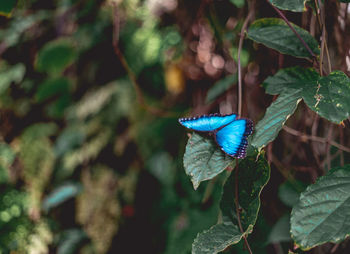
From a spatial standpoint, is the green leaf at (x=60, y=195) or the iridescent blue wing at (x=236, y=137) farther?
the green leaf at (x=60, y=195)

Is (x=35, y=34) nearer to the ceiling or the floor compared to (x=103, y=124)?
nearer to the ceiling

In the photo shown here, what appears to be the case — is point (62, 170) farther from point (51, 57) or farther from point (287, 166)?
point (287, 166)

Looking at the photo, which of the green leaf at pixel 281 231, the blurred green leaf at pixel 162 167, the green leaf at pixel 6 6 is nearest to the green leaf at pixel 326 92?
the green leaf at pixel 281 231

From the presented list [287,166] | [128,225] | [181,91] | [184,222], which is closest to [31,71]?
[181,91]

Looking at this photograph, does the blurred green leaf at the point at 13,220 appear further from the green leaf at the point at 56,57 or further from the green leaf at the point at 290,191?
the green leaf at the point at 290,191

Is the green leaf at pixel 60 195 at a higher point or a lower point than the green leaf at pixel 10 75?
lower

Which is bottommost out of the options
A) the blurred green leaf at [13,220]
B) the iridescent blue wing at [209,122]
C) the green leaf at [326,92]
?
the blurred green leaf at [13,220]

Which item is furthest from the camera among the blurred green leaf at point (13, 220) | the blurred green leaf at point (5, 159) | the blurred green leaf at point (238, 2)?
the blurred green leaf at point (5, 159)

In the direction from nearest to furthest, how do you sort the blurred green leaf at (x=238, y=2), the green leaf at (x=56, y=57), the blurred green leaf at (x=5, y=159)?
the blurred green leaf at (x=238, y=2), the blurred green leaf at (x=5, y=159), the green leaf at (x=56, y=57)

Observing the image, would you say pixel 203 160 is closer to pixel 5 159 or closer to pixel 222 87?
pixel 222 87
